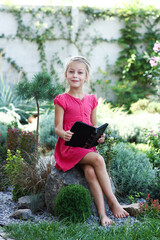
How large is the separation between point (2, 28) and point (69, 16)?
6.41ft

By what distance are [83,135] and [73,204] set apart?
596 mm

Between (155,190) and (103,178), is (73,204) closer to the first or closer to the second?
(103,178)

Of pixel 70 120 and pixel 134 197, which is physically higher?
pixel 70 120

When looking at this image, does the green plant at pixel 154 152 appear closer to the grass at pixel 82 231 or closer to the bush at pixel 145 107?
the grass at pixel 82 231

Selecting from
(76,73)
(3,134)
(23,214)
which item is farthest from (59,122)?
(3,134)

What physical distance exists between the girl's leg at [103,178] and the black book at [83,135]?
0.40 ft

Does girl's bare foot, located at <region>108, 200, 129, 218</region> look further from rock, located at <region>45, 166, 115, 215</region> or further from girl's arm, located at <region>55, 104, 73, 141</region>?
girl's arm, located at <region>55, 104, 73, 141</region>

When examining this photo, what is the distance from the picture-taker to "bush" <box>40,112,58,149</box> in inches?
231

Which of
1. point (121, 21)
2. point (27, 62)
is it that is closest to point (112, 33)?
point (121, 21)

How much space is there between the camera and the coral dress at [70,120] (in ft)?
9.81

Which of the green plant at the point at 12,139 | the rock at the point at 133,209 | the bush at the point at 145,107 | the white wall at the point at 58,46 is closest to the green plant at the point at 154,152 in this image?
the rock at the point at 133,209

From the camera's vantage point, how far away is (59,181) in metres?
2.99

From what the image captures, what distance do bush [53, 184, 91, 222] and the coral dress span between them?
34cm

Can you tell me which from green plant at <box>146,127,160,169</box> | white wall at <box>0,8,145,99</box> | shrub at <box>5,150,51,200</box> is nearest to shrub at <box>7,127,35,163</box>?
shrub at <box>5,150,51,200</box>
